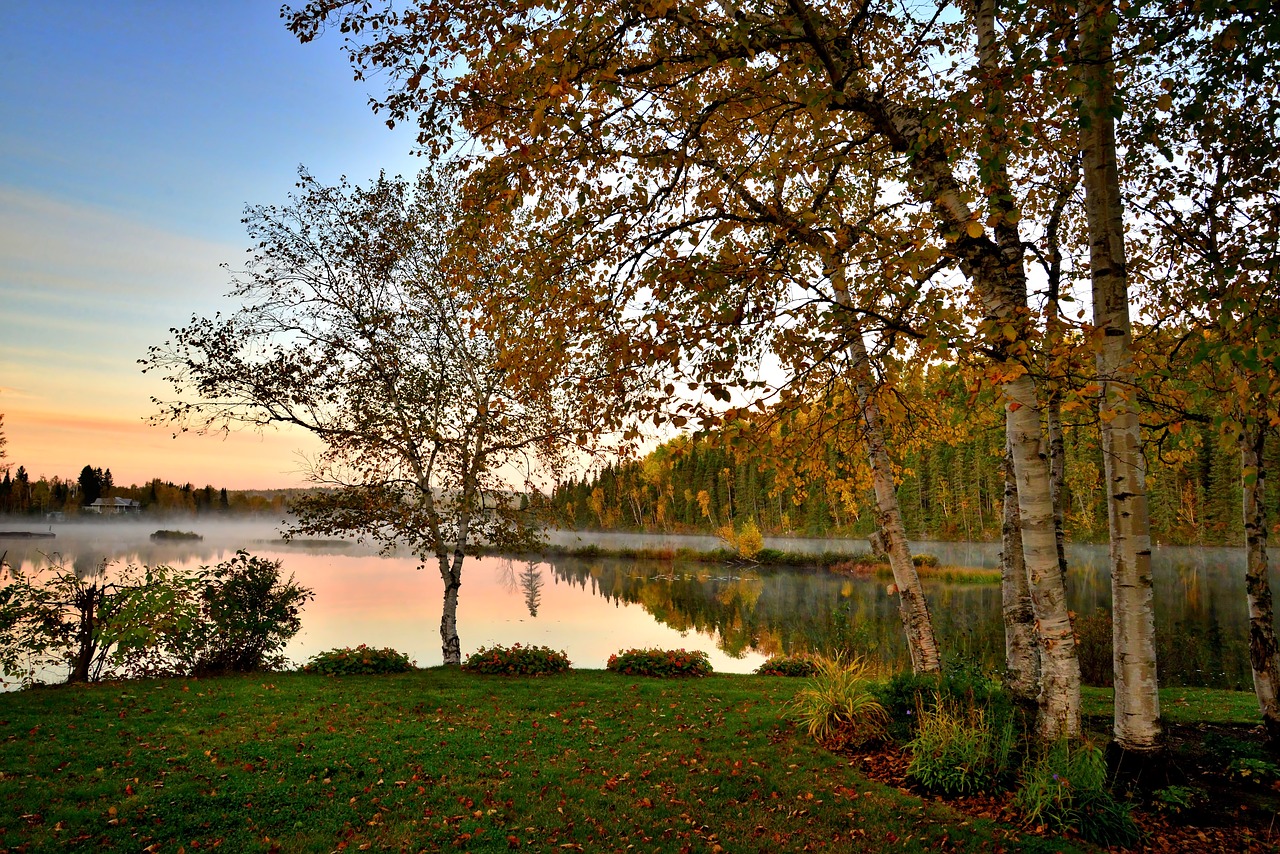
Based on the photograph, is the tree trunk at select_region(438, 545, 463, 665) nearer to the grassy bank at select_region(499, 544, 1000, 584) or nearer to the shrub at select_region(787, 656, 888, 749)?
the shrub at select_region(787, 656, 888, 749)

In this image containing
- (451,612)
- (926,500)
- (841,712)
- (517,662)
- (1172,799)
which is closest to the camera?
(1172,799)

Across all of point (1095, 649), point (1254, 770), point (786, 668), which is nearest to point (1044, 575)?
point (1254, 770)

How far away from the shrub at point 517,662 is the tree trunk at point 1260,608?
998 cm

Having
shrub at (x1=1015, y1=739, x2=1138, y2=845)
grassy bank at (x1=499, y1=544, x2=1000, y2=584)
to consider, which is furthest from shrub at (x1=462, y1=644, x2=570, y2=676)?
grassy bank at (x1=499, y1=544, x2=1000, y2=584)

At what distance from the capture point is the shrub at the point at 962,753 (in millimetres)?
5383

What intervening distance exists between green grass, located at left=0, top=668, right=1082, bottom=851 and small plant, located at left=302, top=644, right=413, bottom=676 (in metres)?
2.34

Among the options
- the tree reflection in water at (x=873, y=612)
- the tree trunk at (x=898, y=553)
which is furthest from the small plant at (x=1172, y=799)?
the tree reflection in water at (x=873, y=612)

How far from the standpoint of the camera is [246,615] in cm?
1163

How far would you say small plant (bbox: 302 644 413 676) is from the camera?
11.5 metres

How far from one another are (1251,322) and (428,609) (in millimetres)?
26791

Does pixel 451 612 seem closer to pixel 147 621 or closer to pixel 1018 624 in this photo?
pixel 147 621

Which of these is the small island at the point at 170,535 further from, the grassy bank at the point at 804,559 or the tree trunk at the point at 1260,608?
the tree trunk at the point at 1260,608

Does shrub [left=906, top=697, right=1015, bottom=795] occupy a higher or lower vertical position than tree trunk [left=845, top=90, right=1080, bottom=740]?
lower

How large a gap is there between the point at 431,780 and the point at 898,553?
5.99 metres
